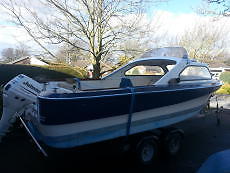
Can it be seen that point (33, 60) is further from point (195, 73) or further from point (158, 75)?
point (195, 73)

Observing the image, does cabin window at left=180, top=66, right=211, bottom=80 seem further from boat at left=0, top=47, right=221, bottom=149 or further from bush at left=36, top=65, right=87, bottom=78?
bush at left=36, top=65, right=87, bottom=78

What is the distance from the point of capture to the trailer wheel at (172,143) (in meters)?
4.87

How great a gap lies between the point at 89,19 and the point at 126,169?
22.6ft

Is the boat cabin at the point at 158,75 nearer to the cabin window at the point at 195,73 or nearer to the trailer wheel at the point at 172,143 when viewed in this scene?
the cabin window at the point at 195,73

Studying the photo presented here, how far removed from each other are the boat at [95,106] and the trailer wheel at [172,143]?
0.91 feet

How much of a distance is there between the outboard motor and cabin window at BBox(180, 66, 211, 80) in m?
3.06

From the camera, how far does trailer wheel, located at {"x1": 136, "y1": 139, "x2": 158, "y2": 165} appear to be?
14.5 feet

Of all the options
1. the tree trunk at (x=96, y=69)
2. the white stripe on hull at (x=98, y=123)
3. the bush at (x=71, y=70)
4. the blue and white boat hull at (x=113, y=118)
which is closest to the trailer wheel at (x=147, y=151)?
the blue and white boat hull at (x=113, y=118)

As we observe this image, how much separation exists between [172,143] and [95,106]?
210cm

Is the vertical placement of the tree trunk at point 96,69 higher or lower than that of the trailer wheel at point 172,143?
higher

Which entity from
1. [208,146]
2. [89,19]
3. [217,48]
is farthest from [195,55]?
[208,146]

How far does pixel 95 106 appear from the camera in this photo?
144 inches

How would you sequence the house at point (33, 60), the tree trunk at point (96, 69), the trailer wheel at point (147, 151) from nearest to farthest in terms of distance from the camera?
the trailer wheel at point (147, 151) < the tree trunk at point (96, 69) < the house at point (33, 60)

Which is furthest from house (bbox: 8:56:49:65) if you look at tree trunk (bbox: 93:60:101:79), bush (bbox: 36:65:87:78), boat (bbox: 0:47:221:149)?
boat (bbox: 0:47:221:149)
